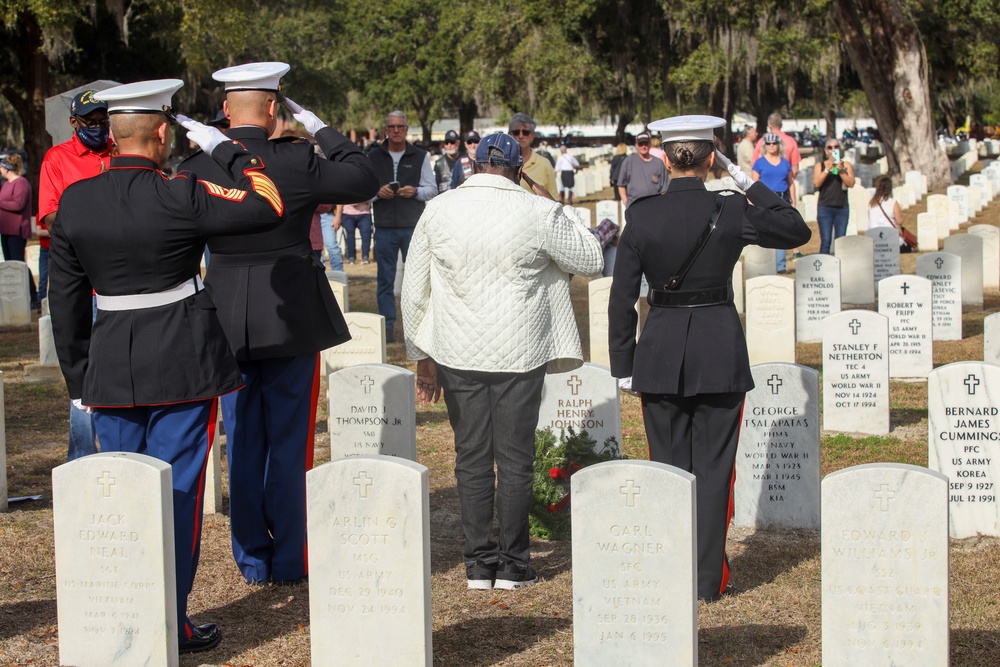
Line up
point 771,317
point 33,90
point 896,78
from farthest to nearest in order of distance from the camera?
1. point 896,78
2. point 33,90
3. point 771,317

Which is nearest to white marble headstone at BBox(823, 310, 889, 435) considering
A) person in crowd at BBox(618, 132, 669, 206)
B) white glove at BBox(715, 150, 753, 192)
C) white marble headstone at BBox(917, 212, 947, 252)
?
white glove at BBox(715, 150, 753, 192)

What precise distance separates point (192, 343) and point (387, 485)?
101 centimetres

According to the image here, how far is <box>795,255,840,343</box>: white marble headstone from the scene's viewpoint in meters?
11.7

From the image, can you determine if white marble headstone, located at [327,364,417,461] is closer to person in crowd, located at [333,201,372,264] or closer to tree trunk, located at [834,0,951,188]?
person in crowd, located at [333,201,372,264]

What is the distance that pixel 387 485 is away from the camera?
4.25 metres

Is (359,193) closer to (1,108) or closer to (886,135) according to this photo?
(886,135)

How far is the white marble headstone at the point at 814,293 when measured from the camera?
1166 centimetres

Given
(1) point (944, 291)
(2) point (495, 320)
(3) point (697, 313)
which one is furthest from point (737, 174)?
(1) point (944, 291)

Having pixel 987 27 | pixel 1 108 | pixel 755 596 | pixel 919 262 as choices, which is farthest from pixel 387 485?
pixel 1 108

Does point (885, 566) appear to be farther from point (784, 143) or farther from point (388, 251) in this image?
point (784, 143)

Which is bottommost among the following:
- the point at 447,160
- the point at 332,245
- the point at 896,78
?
the point at 332,245

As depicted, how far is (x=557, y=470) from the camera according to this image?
260 inches

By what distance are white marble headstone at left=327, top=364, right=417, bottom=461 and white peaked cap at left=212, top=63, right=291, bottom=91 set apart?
6.23ft

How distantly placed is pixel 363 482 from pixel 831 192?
11.9 meters
